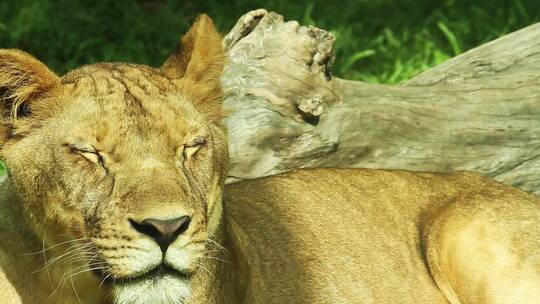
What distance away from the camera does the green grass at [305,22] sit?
28.0 feet

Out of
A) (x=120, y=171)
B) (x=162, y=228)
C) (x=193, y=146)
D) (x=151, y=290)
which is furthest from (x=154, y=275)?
(x=193, y=146)

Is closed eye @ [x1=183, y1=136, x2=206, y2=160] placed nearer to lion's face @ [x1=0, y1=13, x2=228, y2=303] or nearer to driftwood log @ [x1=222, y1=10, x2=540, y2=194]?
lion's face @ [x1=0, y1=13, x2=228, y2=303]

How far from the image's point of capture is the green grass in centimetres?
852

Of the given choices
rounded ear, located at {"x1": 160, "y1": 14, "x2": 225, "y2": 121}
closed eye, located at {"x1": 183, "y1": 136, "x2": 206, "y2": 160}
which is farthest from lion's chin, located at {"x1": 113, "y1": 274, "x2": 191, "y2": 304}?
rounded ear, located at {"x1": 160, "y1": 14, "x2": 225, "y2": 121}

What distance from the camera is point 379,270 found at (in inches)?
188

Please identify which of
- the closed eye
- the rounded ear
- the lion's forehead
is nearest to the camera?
the lion's forehead

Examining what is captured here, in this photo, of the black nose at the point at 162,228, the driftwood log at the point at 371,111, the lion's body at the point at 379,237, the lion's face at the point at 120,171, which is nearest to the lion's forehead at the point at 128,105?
the lion's face at the point at 120,171

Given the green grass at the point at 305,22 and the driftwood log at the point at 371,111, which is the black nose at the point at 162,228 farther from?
the green grass at the point at 305,22

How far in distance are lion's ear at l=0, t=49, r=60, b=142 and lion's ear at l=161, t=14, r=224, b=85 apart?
19.8 inches

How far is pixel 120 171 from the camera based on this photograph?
3549 mm

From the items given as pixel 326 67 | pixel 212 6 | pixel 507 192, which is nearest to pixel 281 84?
pixel 326 67

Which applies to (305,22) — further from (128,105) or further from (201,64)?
(128,105)

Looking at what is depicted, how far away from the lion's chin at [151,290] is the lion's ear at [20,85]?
0.65 m

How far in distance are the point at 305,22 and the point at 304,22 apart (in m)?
0.02
